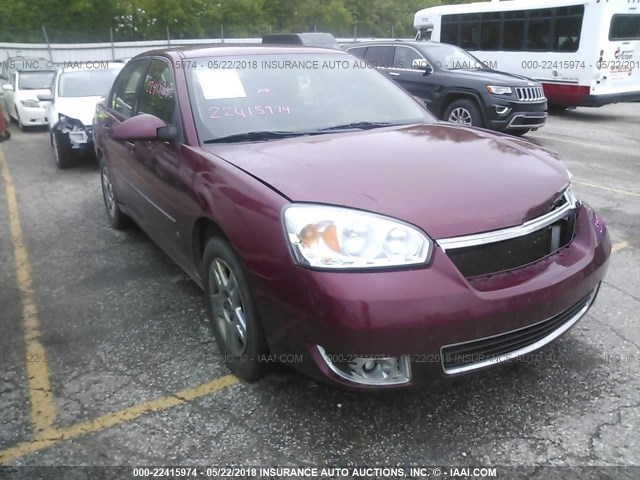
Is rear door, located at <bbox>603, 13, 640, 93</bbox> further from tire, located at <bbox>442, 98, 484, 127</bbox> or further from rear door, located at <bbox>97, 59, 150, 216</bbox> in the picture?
rear door, located at <bbox>97, 59, 150, 216</bbox>

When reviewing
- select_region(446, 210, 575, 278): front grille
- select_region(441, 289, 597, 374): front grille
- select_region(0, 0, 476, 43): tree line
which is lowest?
select_region(441, 289, 597, 374): front grille

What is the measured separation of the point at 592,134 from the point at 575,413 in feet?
31.6

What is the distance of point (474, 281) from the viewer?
2.25 metres

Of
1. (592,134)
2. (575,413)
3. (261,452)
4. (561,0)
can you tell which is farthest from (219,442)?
(561,0)

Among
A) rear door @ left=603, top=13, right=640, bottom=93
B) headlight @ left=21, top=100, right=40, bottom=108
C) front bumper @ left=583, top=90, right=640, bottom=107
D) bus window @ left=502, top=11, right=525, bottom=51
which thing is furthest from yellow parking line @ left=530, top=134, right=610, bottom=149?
headlight @ left=21, top=100, right=40, bottom=108

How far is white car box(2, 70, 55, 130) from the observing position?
11.8 metres

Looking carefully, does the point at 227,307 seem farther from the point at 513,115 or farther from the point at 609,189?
the point at 513,115

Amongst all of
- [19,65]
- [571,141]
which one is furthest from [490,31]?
[19,65]

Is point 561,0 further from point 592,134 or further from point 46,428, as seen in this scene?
point 46,428

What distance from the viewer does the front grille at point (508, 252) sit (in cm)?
225

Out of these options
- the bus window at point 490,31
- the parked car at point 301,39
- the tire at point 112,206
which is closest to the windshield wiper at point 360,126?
the tire at point 112,206

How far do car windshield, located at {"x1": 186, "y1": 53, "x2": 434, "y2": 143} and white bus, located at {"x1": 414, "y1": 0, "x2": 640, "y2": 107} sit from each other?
33.5 ft

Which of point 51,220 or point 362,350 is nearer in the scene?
point 362,350

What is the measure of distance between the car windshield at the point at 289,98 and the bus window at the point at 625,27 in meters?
10.7
